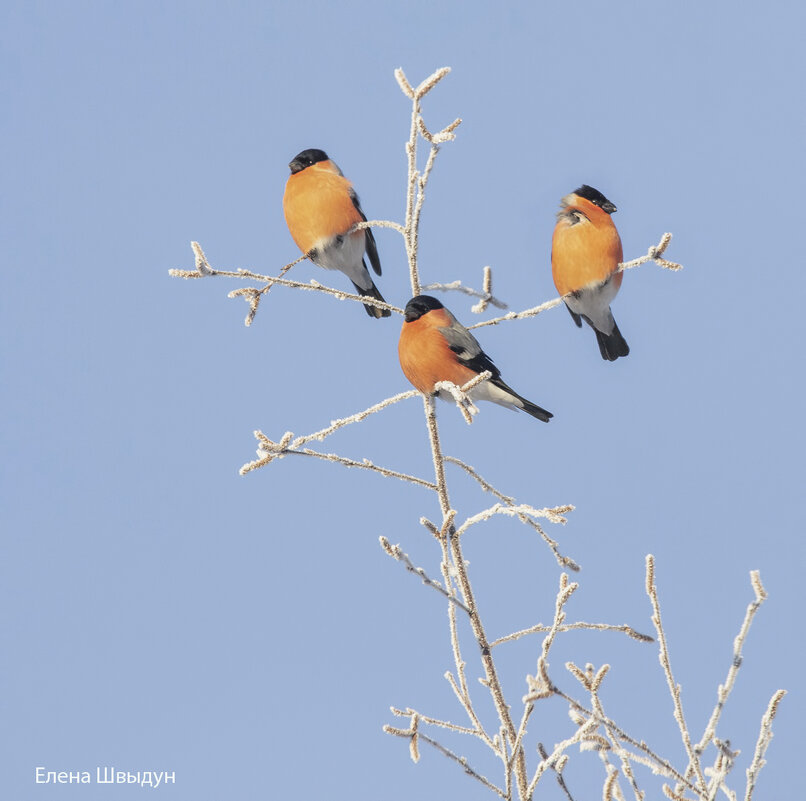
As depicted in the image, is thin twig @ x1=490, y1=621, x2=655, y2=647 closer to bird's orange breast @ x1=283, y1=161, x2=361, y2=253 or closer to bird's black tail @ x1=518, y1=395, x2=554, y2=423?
bird's black tail @ x1=518, y1=395, x2=554, y2=423

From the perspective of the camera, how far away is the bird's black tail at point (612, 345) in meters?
7.86

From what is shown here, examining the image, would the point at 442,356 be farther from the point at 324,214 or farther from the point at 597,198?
the point at 597,198

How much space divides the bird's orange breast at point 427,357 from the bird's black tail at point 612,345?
269cm

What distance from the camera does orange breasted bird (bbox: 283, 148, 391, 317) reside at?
6828mm

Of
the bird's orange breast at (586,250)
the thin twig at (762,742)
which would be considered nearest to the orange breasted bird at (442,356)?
the bird's orange breast at (586,250)

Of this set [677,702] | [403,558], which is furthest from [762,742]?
[403,558]

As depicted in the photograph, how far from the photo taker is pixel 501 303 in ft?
16.1

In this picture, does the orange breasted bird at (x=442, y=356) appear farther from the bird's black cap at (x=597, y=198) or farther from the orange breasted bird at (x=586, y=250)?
the bird's black cap at (x=597, y=198)

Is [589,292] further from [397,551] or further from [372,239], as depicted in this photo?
[397,551]

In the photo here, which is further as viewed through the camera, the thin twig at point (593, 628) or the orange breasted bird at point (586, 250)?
the orange breasted bird at point (586, 250)

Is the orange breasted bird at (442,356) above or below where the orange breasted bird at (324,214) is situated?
below

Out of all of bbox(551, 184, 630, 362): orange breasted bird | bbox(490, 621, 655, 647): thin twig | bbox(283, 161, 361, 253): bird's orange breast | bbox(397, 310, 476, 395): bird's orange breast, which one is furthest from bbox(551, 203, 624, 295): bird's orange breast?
bbox(490, 621, 655, 647): thin twig

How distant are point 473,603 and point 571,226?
382 cm

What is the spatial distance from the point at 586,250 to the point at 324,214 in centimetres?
167
